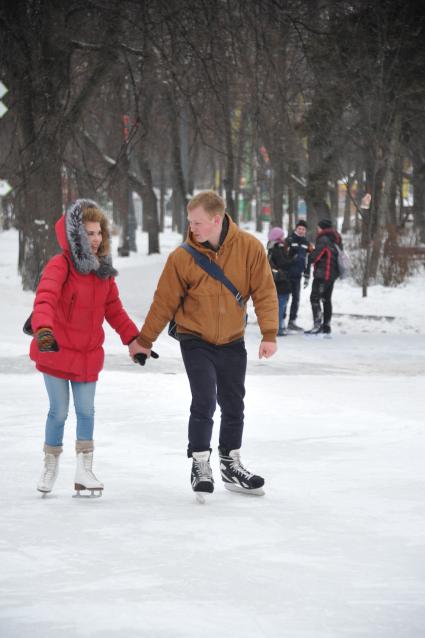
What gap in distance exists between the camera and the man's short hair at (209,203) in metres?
5.75

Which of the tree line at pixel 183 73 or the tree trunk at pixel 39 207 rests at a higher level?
the tree line at pixel 183 73

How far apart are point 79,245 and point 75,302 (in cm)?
28

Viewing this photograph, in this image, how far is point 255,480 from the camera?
5988mm

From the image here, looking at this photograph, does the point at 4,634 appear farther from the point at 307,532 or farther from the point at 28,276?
the point at 28,276

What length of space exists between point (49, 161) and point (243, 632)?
12050 mm

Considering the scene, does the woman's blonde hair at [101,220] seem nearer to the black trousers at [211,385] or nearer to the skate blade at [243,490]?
the black trousers at [211,385]

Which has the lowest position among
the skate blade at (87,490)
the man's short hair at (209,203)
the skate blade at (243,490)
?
the skate blade at (243,490)

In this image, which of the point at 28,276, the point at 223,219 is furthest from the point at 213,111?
the point at 223,219

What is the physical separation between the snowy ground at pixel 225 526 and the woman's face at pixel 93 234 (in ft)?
4.25

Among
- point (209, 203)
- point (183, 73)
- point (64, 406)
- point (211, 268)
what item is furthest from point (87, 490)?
point (183, 73)

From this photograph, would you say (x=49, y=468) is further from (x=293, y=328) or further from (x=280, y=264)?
(x=293, y=328)

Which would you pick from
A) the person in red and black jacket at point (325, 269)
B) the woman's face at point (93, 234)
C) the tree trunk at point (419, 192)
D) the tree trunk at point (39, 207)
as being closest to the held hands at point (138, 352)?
the woman's face at point (93, 234)

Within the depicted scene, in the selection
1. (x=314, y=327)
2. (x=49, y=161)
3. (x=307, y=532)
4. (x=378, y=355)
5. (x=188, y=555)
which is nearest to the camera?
(x=188, y=555)

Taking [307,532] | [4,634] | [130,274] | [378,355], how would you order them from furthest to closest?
[130,274], [378,355], [307,532], [4,634]
